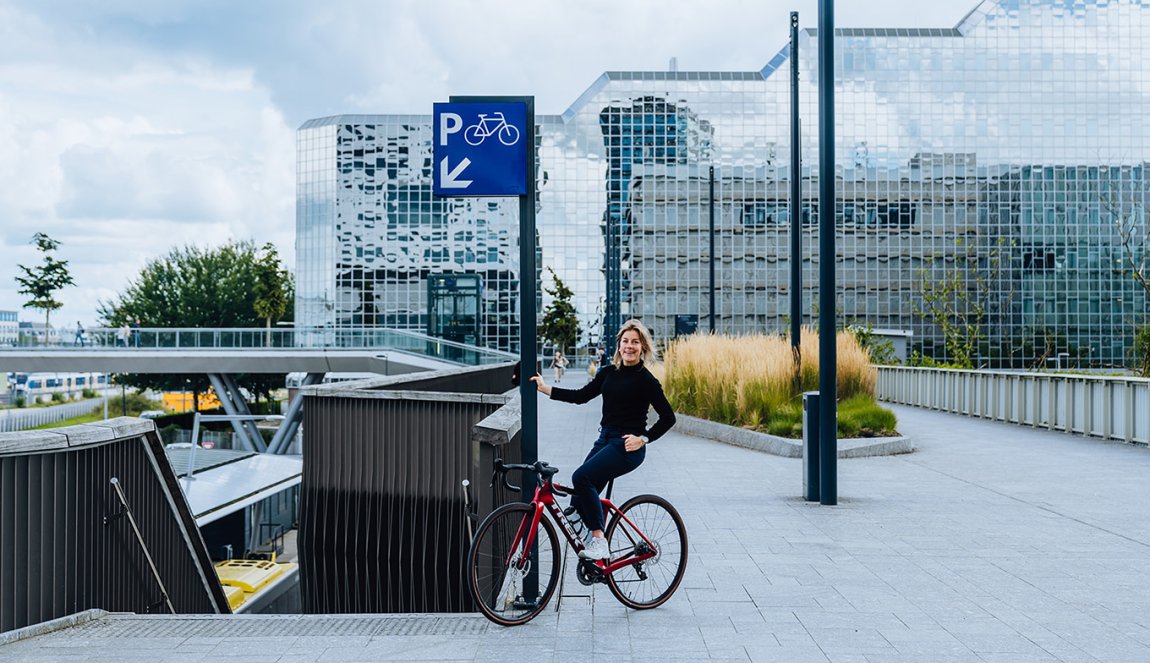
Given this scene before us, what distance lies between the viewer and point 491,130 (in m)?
6.14

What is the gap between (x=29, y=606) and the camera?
6004 mm

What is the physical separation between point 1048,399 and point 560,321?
54199 millimetres

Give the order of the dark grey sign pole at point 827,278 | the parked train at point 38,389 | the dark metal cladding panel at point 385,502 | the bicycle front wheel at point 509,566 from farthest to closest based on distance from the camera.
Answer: the parked train at point 38,389, the dark grey sign pole at point 827,278, the dark metal cladding panel at point 385,502, the bicycle front wheel at point 509,566

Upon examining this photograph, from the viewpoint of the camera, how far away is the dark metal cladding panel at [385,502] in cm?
998

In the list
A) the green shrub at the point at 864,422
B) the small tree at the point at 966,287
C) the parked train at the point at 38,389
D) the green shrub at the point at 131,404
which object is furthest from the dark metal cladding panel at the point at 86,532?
the green shrub at the point at 131,404

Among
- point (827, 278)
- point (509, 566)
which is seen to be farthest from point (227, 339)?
point (509, 566)

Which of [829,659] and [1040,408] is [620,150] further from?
[829,659]

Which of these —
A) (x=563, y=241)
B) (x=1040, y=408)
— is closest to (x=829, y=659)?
(x=1040, y=408)

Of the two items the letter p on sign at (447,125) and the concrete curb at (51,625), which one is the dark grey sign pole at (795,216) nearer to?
the letter p on sign at (447,125)

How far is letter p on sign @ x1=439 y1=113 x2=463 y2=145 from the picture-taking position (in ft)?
19.9

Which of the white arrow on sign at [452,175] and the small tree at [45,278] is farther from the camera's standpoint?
the small tree at [45,278]

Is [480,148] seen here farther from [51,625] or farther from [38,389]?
[38,389]

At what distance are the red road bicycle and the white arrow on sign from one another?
167cm

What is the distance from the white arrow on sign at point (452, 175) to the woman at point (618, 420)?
123cm
